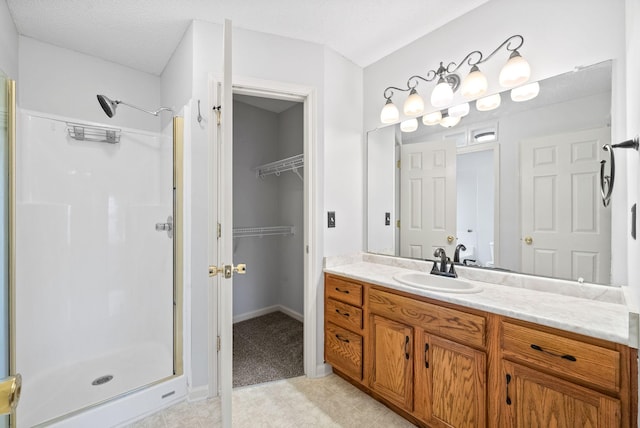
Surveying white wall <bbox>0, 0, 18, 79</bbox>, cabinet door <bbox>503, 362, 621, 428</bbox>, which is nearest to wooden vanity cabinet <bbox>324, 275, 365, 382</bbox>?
cabinet door <bbox>503, 362, 621, 428</bbox>

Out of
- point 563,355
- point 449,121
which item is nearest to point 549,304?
point 563,355

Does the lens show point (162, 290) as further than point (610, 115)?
Yes

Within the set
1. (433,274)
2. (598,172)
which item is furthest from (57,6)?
(598,172)

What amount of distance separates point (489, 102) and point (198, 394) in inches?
103

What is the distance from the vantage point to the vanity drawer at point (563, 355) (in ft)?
3.23

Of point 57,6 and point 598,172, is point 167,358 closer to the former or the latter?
point 57,6

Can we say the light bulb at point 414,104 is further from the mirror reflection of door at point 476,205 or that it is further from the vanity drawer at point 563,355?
the vanity drawer at point 563,355

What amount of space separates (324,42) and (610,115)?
183 cm

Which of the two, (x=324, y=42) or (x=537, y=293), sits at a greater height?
(x=324, y=42)

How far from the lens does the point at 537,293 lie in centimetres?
146

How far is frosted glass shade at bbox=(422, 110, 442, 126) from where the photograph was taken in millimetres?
2002

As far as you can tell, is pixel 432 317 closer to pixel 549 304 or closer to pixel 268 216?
pixel 549 304

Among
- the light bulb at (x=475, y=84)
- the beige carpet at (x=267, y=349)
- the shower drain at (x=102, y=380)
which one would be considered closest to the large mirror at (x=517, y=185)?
the light bulb at (x=475, y=84)

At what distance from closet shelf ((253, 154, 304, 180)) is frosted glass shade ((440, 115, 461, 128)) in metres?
1.31
